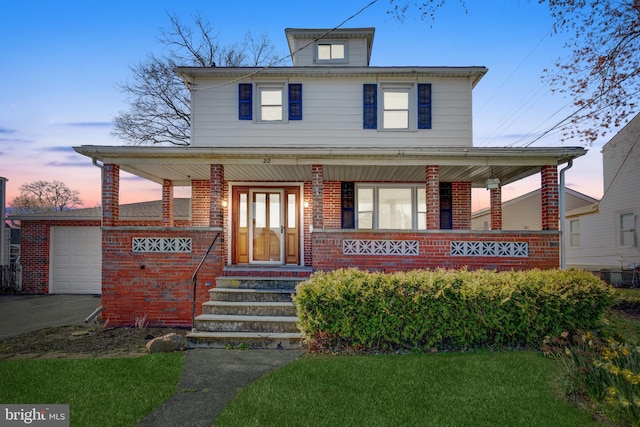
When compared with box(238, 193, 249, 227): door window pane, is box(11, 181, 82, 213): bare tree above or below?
above

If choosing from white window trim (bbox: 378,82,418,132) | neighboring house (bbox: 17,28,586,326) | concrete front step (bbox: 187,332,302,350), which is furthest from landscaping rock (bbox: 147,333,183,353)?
white window trim (bbox: 378,82,418,132)

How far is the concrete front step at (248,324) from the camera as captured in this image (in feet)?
22.8

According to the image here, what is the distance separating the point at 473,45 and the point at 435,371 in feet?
31.2

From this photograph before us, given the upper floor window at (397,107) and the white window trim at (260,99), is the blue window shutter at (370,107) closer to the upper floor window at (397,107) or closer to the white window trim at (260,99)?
the upper floor window at (397,107)

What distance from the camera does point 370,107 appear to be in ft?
37.6

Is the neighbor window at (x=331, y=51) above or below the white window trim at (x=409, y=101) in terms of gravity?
above

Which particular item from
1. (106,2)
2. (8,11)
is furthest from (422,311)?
(8,11)

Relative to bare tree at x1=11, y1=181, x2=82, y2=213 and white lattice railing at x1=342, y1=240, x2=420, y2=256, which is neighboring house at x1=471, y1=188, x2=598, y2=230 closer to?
white lattice railing at x1=342, y1=240, x2=420, y2=256

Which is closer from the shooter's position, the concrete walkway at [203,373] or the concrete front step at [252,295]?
the concrete walkway at [203,373]

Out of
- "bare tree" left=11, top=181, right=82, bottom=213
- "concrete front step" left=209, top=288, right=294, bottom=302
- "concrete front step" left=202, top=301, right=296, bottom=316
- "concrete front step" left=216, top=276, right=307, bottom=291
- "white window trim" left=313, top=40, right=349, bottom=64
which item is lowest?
"concrete front step" left=202, top=301, right=296, bottom=316

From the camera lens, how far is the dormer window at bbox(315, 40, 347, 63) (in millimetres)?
12547

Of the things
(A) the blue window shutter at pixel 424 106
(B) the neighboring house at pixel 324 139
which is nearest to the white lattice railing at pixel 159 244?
(B) the neighboring house at pixel 324 139

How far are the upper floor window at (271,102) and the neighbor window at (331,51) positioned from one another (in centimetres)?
177

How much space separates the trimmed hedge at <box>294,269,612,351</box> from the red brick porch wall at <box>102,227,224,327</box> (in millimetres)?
3271
